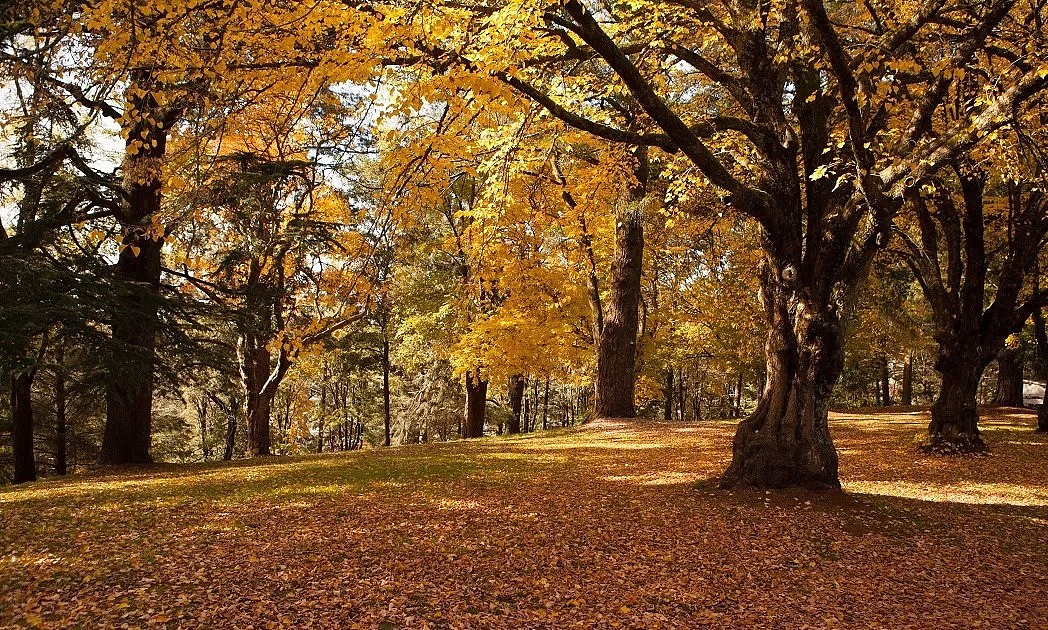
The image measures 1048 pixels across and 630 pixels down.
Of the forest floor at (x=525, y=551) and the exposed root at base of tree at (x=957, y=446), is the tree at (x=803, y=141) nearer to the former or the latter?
the forest floor at (x=525, y=551)

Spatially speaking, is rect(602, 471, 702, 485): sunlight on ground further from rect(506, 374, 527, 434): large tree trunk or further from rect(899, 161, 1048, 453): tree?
rect(506, 374, 527, 434): large tree trunk

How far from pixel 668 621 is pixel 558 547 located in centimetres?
153

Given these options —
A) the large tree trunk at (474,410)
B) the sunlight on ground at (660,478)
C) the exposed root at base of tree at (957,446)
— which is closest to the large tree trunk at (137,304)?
the sunlight on ground at (660,478)

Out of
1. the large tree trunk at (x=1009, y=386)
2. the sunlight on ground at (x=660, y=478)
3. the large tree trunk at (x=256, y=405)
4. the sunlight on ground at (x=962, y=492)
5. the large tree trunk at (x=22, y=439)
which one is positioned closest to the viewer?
the sunlight on ground at (x=962, y=492)

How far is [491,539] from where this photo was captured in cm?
599

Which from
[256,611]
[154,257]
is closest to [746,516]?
[256,611]

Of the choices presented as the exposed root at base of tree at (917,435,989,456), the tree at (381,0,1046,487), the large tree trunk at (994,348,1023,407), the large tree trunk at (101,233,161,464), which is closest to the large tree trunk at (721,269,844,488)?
the tree at (381,0,1046,487)

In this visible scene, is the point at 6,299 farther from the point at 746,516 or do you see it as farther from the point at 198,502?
the point at 746,516

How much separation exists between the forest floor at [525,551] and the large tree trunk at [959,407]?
1291 millimetres

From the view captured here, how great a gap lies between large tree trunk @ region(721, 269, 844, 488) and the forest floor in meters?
0.38

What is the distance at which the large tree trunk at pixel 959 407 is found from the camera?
10719 millimetres

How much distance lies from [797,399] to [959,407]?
5.77 meters

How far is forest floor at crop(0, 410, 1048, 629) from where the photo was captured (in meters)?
4.46

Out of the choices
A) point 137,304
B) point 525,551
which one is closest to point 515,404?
point 137,304
